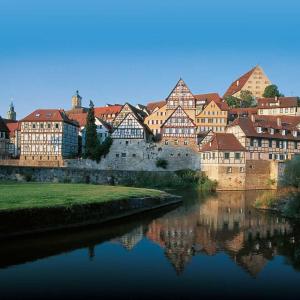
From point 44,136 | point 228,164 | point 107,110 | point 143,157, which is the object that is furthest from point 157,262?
point 107,110

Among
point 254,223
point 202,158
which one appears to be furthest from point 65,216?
point 202,158

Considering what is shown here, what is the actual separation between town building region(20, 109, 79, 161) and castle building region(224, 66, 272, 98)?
5585 centimetres

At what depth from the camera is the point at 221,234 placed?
84.3 ft

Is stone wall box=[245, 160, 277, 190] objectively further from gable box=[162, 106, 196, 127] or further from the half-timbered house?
gable box=[162, 106, 196, 127]

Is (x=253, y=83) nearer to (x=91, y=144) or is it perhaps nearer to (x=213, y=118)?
(x=213, y=118)

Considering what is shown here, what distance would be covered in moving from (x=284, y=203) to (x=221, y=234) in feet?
39.0

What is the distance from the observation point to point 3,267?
17109mm

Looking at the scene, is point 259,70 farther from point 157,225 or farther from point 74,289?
point 74,289

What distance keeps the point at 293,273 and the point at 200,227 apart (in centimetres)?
1082

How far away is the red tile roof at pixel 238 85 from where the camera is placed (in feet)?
372

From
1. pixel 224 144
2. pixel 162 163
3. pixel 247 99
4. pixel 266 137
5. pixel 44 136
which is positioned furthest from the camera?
pixel 247 99

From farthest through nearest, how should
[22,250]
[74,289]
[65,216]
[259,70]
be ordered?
[259,70]
[65,216]
[22,250]
[74,289]

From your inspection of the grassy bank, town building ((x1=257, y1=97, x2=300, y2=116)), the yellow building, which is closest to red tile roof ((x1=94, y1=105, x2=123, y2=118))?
the yellow building

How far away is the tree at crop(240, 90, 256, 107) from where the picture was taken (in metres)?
105
